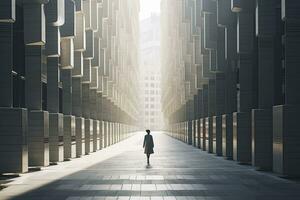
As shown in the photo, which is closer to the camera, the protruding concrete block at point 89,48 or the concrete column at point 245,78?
the concrete column at point 245,78

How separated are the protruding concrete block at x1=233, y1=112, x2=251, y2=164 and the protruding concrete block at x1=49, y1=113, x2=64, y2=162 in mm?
9467

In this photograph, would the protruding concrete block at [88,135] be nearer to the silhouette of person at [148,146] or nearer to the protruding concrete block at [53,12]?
the silhouette of person at [148,146]

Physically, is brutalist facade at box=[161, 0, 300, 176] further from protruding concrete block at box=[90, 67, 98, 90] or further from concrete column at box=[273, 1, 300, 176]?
protruding concrete block at box=[90, 67, 98, 90]

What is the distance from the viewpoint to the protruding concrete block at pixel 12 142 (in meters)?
22.6

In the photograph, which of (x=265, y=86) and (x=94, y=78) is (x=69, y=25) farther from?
(x=94, y=78)

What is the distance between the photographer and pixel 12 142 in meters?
22.8

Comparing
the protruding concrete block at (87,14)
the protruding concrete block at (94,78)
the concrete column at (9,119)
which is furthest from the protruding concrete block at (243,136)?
the protruding concrete block at (94,78)

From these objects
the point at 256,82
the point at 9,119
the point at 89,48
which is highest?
the point at 89,48

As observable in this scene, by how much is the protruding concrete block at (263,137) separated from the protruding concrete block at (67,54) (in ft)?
41.9

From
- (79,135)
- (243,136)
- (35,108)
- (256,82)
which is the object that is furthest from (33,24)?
(79,135)

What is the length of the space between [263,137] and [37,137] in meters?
10.6

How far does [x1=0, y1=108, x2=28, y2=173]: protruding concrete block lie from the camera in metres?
22.6

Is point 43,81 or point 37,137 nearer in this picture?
point 37,137

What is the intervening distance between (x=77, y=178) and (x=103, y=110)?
35.3 meters
